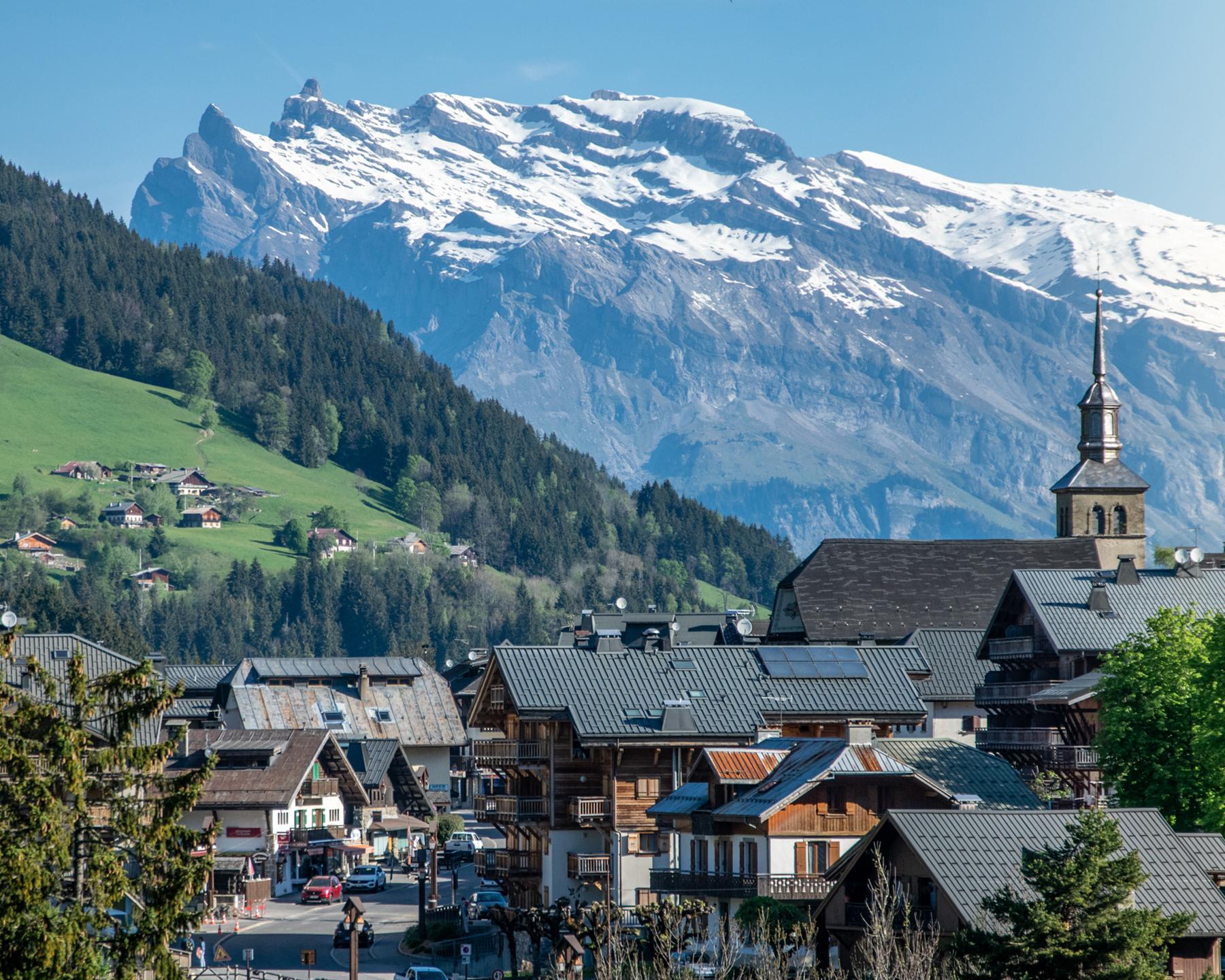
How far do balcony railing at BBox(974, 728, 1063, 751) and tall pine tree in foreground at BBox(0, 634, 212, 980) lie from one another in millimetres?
53529

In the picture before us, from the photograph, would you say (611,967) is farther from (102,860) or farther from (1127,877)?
(102,860)

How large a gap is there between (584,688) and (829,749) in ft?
54.9

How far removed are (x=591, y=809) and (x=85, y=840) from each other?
4262 centimetres

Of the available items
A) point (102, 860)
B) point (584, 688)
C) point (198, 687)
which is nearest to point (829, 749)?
point (584, 688)

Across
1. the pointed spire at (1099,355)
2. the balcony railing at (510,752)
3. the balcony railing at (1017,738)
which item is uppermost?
the pointed spire at (1099,355)

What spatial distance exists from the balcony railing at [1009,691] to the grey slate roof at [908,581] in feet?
106

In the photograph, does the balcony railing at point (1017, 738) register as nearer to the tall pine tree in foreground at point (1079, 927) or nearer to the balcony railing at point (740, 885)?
the balcony railing at point (740, 885)

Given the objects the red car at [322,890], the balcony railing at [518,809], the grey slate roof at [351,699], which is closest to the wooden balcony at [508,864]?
the balcony railing at [518,809]

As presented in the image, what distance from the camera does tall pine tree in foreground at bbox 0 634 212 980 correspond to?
3503 centimetres

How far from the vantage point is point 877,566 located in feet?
443

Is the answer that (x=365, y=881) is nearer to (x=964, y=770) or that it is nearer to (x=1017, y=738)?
(x=1017, y=738)

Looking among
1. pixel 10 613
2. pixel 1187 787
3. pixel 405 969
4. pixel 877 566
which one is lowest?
pixel 405 969

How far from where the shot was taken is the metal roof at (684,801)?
70.2 meters

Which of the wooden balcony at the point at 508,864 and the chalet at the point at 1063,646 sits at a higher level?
the chalet at the point at 1063,646
